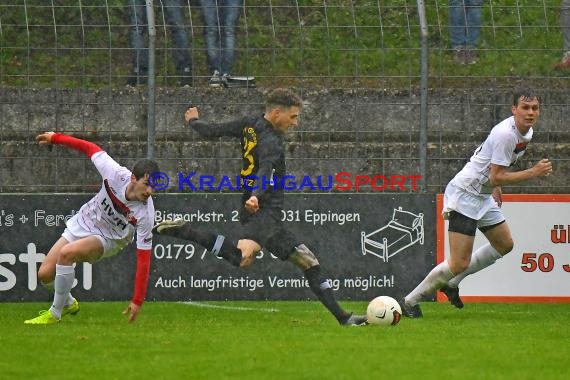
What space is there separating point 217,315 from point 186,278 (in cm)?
188

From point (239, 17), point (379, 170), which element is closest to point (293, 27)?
point (239, 17)

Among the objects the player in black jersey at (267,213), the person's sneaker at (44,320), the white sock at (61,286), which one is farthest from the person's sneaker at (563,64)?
the person's sneaker at (44,320)

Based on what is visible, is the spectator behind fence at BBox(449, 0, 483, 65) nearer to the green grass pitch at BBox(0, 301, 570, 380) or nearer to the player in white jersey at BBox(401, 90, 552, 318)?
the player in white jersey at BBox(401, 90, 552, 318)

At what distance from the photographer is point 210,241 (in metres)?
11.8

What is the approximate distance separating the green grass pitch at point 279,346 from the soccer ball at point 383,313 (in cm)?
20

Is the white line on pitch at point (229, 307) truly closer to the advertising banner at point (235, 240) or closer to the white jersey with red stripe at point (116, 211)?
the advertising banner at point (235, 240)

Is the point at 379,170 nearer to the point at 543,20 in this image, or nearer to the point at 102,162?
the point at 543,20

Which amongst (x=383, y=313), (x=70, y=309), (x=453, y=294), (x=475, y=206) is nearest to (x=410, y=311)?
(x=453, y=294)

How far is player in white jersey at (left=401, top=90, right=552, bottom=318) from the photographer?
1264 centimetres

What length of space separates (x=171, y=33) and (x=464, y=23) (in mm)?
3351

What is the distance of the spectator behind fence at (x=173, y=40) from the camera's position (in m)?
15.3

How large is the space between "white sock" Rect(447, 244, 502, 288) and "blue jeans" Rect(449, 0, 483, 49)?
3.32 m

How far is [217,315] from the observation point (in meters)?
13.2

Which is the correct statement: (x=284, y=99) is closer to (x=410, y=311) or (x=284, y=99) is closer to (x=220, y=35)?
(x=410, y=311)
